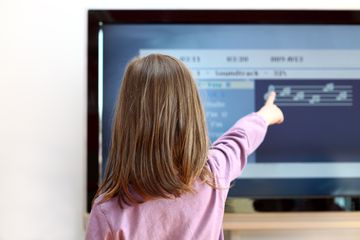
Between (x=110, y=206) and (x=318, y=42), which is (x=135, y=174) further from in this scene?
(x=318, y=42)

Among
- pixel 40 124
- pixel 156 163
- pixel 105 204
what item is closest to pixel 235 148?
pixel 156 163

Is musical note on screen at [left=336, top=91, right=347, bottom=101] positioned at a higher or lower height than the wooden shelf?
higher

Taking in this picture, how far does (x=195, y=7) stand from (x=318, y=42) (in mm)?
433

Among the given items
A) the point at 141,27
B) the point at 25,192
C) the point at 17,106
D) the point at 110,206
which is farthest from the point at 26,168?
the point at 110,206

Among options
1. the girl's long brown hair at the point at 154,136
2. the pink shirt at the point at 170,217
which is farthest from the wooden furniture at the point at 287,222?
the girl's long brown hair at the point at 154,136

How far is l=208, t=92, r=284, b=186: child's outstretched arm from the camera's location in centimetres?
115

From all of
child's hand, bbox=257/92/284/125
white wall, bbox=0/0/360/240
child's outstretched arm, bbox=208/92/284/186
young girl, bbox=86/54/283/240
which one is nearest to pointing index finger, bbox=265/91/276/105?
child's hand, bbox=257/92/284/125

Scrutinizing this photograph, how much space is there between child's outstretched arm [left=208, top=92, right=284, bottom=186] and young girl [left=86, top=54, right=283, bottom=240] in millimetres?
72

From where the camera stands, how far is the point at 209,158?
1143 mm

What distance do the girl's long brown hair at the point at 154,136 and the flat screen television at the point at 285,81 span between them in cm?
57

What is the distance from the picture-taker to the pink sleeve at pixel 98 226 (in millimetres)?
1023

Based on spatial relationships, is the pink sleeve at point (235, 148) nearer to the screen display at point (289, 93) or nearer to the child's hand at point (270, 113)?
the child's hand at point (270, 113)

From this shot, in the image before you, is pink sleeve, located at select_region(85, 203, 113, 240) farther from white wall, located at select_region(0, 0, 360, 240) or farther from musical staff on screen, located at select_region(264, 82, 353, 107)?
musical staff on screen, located at select_region(264, 82, 353, 107)

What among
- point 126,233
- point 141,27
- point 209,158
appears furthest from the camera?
point 141,27
